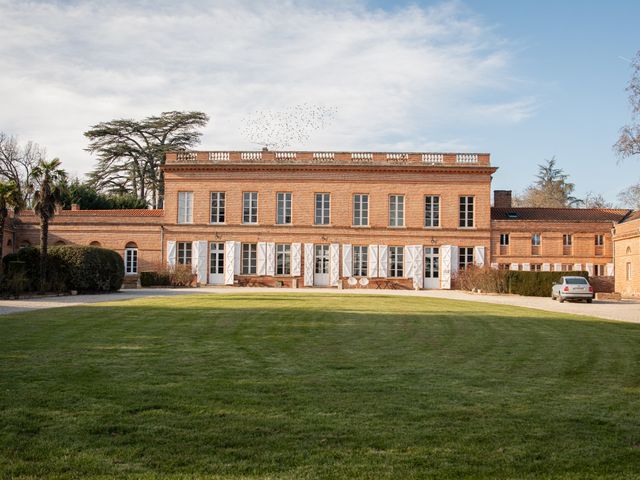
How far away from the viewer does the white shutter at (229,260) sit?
38844mm

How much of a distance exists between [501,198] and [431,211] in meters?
6.23

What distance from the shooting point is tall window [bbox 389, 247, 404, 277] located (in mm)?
39125

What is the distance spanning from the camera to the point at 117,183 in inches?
1971

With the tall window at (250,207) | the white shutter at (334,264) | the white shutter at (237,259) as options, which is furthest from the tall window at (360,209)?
the white shutter at (237,259)

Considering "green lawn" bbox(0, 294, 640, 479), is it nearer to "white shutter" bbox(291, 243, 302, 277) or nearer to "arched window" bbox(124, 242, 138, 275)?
"white shutter" bbox(291, 243, 302, 277)

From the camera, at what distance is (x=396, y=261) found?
3916 cm

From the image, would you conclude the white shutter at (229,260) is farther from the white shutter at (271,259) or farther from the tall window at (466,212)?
the tall window at (466,212)

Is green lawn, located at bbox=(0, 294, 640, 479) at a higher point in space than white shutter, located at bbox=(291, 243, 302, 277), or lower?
lower

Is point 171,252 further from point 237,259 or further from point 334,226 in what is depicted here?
point 334,226

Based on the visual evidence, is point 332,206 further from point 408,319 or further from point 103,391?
point 103,391

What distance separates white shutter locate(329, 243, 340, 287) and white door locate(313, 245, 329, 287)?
281 mm

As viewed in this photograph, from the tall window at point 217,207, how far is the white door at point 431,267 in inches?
485

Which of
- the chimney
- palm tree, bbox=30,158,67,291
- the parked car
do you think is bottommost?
the parked car

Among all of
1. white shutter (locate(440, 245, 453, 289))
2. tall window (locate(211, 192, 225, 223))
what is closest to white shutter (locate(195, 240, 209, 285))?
tall window (locate(211, 192, 225, 223))
